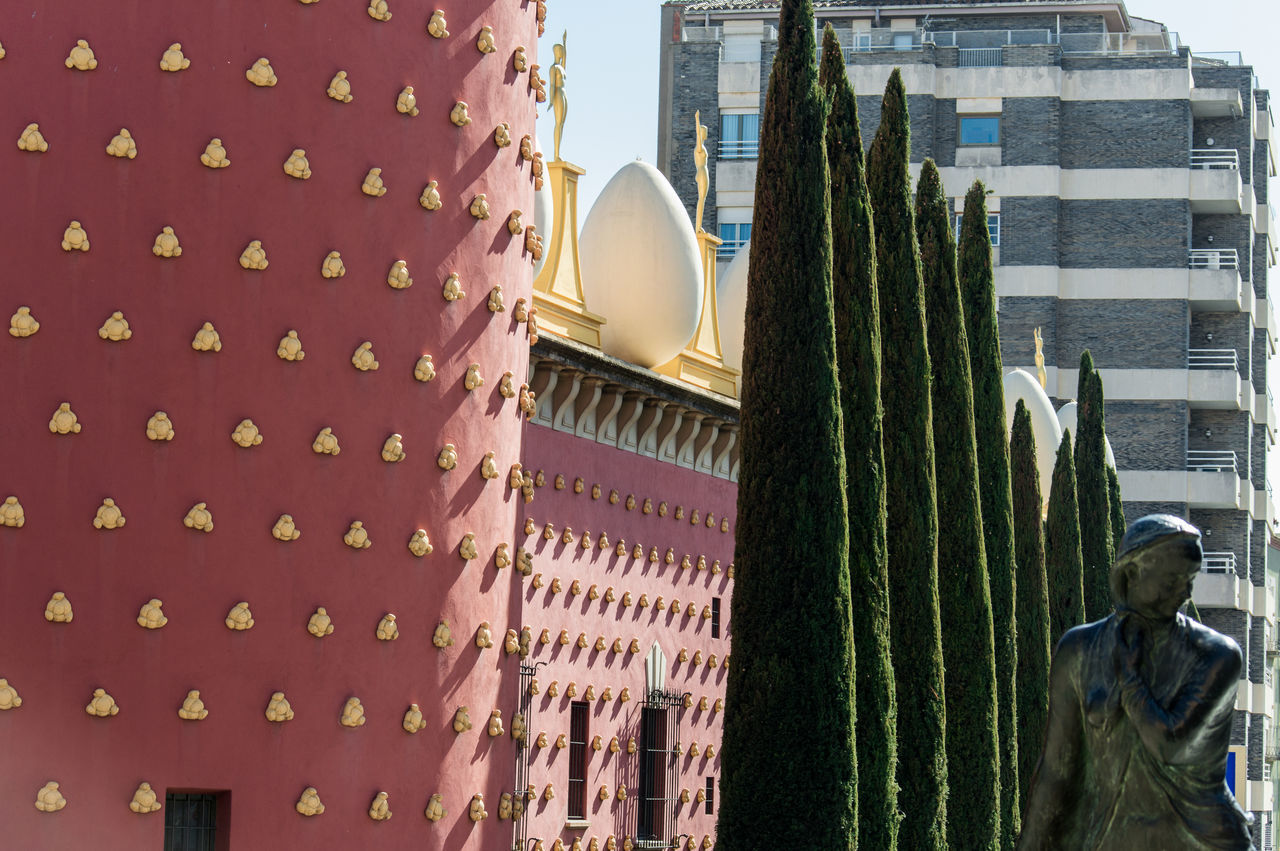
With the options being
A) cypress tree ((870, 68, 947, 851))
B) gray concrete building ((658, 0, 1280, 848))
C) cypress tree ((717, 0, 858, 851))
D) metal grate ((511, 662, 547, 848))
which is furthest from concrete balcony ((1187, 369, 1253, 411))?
cypress tree ((717, 0, 858, 851))

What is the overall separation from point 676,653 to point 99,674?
1053 cm

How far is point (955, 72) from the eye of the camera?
5259 centimetres

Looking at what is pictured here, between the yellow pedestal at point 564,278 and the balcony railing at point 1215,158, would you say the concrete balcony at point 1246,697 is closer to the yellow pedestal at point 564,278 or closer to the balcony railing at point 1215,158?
the balcony railing at point 1215,158

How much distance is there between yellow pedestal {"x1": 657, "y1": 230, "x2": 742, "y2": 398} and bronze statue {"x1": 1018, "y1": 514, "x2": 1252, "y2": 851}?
16.9m

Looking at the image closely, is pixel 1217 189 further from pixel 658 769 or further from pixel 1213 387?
pixel 658 769

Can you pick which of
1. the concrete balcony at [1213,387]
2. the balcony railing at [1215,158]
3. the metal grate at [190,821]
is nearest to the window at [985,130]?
the balcony railing at [1215,158]

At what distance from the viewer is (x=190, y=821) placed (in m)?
14.5

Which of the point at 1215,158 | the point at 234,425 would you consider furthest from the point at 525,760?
the point at 1215,158

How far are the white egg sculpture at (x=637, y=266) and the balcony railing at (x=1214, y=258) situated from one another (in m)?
32.1

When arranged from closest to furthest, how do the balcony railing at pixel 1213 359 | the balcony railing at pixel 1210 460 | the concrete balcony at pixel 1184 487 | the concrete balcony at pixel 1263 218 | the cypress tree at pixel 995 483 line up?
the cypress tree at pixel 995 483 < the concrete balcony at pixel 1184 487 < the balcony railing at pixel 1210 460 < the balcony railing at pixel 1213 359 < the concrete balcony at pixel 1263 218

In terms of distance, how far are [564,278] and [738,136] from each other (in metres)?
32.5

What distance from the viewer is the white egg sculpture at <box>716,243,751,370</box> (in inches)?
997

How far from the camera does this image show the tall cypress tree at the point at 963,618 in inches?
894

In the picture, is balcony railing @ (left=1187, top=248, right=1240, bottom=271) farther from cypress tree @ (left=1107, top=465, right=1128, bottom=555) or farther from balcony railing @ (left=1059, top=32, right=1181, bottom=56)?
cypress tree @ (left=1107, top=465, right=1128, bottom=555)
